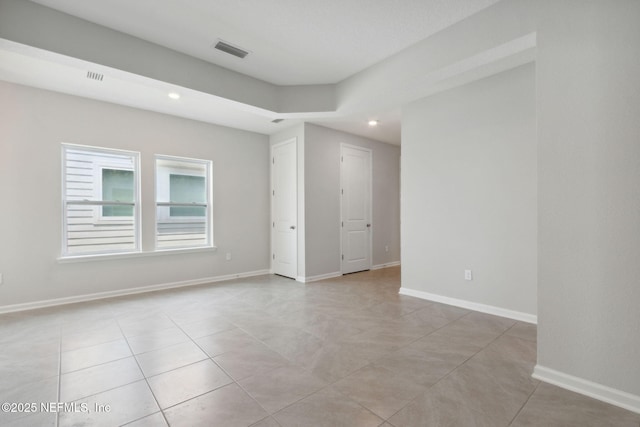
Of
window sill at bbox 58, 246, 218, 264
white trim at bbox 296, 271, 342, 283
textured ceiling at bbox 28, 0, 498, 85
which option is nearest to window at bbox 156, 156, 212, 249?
window sill at bbox 58, 246, 218, 264

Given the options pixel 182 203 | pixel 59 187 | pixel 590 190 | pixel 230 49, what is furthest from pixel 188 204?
pixel 590 190

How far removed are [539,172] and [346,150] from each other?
3799mm

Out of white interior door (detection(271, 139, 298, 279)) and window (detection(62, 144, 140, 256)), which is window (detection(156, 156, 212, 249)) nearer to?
window (detection(62, 144, 140, 256))

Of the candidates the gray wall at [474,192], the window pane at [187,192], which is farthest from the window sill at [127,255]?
the gray wall at [474,192]

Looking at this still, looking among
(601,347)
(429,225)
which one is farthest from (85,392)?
(429,225)

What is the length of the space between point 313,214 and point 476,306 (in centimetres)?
278

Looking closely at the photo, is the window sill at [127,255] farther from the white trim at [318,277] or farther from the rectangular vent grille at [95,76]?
the rectangular vent grille at [95,76]

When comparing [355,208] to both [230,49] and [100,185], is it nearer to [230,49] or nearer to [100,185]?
[230,49]

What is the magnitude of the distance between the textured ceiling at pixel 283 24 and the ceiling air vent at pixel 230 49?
68 mm

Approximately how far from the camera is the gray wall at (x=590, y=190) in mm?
1732

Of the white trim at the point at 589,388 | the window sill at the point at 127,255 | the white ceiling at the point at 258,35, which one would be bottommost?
the white trim at the point at 589,388

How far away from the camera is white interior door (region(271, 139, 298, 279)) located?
5148 mm

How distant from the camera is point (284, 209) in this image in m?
5.40

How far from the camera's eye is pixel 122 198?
4.32 m
